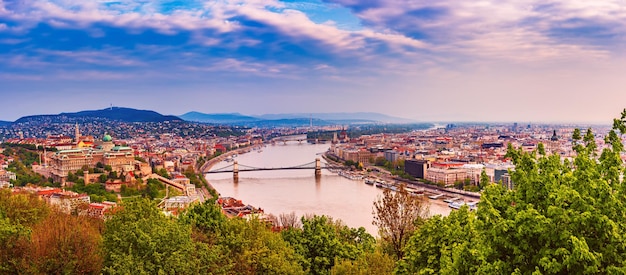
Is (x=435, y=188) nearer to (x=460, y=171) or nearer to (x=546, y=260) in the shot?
(x=460, y=171)

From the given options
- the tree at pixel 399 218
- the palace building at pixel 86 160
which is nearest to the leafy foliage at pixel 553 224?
the tree at pixel 399 218

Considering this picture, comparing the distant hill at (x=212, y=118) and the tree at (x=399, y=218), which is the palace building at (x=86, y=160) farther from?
the distant hill at (x=212, y=118)

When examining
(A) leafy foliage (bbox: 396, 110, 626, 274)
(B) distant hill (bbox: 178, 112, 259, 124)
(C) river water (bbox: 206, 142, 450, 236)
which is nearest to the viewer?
(A) leafy foliage (bbox: 396, 110, 626, 274)

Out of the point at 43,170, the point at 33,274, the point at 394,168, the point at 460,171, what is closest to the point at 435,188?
the point at 460,171

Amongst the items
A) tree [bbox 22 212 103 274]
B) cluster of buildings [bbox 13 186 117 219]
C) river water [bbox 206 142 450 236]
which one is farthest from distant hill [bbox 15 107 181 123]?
tree [bbox 22 212 103 274]

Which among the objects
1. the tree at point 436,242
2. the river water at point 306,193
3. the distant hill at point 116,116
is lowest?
the river water at point 306,193

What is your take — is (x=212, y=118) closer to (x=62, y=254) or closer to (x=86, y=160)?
(x=86, y=160)

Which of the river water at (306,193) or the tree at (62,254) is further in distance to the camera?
the river water at (306,193)

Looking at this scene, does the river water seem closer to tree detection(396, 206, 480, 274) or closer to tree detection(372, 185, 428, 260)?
tree detection(372, 185, 428, 260)
